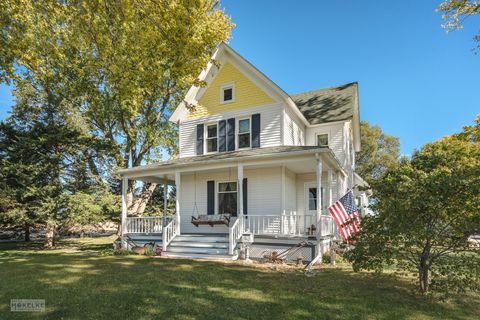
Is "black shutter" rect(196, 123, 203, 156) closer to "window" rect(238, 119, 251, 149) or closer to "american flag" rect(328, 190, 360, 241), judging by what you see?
"window" rect(238, 119, 251, 149)

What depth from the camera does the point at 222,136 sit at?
14047 millimetres

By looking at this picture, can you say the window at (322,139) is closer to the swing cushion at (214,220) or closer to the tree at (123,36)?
the swing cushion at (214,220)

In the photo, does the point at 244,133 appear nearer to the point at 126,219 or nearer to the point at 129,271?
the point at 126,219

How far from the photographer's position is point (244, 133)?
44.7 ft

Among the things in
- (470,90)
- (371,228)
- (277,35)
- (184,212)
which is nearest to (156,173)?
(184,212)

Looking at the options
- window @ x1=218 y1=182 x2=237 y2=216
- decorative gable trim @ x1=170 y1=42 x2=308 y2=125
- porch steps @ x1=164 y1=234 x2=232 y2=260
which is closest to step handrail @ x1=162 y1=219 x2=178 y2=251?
porch steps @ x1=164 y1=234 x2=232 y2=260

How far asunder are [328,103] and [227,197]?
789 centimetres

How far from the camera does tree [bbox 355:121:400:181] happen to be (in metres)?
33.6

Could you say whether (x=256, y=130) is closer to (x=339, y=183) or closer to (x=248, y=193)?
(x=248, y=193)

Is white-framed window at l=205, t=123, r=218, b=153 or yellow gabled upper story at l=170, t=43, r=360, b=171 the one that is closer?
yellow gabled upper story at l=170, t=43, r=360, b=171

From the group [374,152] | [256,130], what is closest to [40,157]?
[256,130]

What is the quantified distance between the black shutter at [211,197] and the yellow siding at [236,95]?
3.54 meters

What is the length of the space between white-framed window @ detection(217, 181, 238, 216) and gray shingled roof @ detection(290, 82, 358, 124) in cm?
557

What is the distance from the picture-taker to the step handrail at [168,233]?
453 inches
